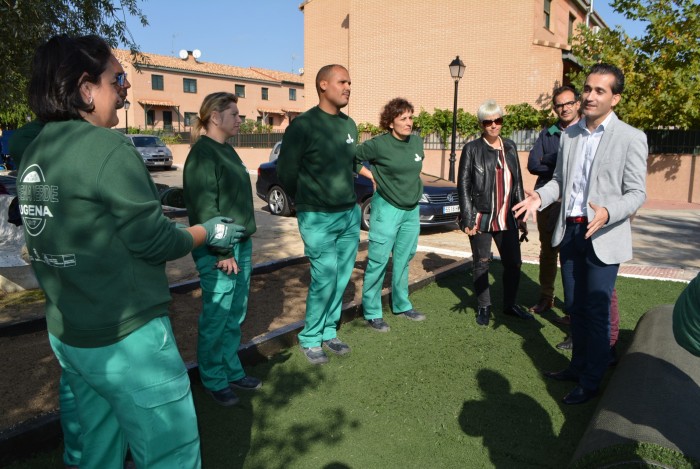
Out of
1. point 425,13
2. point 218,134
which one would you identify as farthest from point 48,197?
point 425,13

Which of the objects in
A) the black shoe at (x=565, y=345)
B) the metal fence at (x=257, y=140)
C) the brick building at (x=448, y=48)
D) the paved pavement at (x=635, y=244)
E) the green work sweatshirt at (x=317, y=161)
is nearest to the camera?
the green work sweatshirt at (x=317, y=161)

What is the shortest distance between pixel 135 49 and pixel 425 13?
18.1 metres

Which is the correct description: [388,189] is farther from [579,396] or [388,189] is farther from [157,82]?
[157,82]

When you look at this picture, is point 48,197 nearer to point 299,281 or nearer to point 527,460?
point 527,460

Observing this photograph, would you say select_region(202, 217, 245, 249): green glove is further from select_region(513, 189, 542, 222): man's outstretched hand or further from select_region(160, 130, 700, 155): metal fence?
select_region(160, 130, 700, 155): metal fence

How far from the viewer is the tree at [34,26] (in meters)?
7.57

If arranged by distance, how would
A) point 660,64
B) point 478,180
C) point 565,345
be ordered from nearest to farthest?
1. point 565,345
2. point 478,180
3. point 660,64

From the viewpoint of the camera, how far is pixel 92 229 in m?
1.79

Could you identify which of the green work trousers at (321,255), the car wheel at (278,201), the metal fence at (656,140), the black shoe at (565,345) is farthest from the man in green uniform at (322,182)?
the metal fence at (656,140)

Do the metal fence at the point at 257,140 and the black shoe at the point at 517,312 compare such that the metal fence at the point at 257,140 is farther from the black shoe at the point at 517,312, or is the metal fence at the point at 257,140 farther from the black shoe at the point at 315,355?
the black shoe at the point at 315,355

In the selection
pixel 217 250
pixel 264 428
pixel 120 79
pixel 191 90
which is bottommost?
pixel 264 428

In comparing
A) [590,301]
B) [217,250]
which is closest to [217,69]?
[217,250]

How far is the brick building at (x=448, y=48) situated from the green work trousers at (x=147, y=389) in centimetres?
2144

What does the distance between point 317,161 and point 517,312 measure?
2.67 meters
